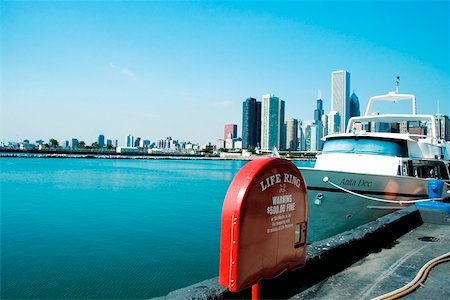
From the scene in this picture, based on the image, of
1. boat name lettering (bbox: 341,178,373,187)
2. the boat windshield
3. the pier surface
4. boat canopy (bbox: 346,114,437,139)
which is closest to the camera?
the pier surface

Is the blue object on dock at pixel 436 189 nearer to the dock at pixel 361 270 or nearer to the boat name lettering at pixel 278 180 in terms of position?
the dock at pixel 361 270

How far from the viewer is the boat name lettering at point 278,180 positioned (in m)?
2.96

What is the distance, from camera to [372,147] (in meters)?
13.4

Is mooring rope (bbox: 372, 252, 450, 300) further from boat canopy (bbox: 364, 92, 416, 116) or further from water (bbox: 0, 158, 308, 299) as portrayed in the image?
boat canopy (bbox: 364, 92, 416, 116)

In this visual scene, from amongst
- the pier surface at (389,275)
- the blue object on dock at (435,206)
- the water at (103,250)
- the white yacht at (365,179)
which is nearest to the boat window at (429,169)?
the white yacht at (365,179)

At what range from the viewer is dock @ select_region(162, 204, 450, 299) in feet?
13.8

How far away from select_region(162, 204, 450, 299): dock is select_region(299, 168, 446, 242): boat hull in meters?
4.02

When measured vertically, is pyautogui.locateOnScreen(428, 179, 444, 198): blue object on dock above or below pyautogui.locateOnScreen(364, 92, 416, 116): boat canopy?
below

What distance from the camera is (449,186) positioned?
623 inches

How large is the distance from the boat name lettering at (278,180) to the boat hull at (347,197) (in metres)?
8.93

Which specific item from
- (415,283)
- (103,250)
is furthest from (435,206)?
(103,250)

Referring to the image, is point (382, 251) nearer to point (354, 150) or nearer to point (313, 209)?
point (313, 209)

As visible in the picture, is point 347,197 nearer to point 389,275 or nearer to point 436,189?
point 436,189

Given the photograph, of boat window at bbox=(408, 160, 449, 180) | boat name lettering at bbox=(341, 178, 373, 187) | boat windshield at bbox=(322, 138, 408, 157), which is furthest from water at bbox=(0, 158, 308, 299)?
boat window at bbox=(408, 160, 449, 180)
